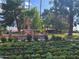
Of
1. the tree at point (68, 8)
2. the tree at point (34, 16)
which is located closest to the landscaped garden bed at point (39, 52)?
the tree at point (68, 8)

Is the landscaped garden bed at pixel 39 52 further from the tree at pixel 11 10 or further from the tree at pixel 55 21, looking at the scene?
the tree at pixel 55 21

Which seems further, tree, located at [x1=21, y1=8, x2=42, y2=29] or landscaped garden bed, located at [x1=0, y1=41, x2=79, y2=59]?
tree, located at [x1=21, y1=8, x2=42, y2=29]

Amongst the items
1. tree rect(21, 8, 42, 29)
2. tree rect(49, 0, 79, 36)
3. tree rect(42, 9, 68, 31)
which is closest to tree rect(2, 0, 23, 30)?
tree rect(21, 8, 42, 29)

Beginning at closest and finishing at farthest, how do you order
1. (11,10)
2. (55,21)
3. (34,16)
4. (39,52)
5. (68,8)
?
1. (39,52)
2. (68,8)
3. (11,10)
4. (55,21)
5. (34,16)

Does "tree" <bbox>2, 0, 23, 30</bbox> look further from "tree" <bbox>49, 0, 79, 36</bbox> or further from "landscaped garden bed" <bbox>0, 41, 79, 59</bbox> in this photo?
"landscaped garden bed" <bbox>0, 41, 79, 59</bbox>

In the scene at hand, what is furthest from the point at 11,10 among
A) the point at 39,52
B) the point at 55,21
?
the point at 39,52

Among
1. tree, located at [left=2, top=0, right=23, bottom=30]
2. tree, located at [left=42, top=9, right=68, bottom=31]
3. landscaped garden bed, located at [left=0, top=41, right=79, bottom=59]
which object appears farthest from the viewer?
tree, located at [left=42, top=9, right=68, bottom=31]

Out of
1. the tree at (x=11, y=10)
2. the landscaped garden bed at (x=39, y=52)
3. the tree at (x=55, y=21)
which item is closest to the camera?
the landscaped garden bed at (x=39, y=52)

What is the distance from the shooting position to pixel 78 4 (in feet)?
152

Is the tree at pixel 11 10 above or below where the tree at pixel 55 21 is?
above

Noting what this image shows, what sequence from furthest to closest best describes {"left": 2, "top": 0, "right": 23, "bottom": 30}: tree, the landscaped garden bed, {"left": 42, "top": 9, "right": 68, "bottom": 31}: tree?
{"left": 42, "top": 9, "right": 68, "bottom": 31}: tree
{"left": 2, "top": 0, "right": 23, "bottom": 30}: tree
the landscaped garden bed

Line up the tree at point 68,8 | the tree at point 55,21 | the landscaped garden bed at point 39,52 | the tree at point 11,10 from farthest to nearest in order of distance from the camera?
the tree at point 55,21, the tree at point 11,10, the tree at point 68,8, the landscaped garden bed at point 39,52

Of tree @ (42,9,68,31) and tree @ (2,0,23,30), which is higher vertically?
tree @ (2,0,23,30)

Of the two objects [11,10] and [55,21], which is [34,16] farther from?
[11,10]
